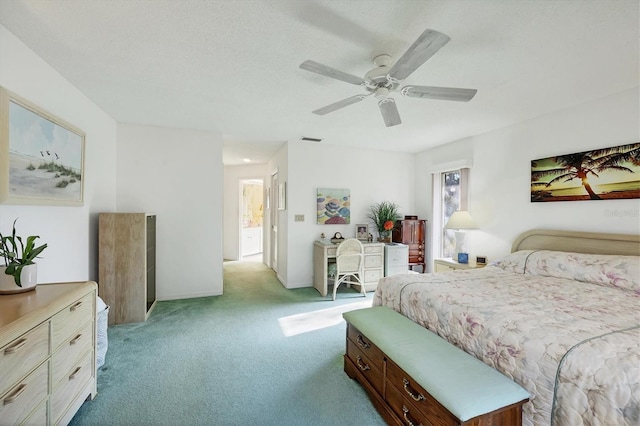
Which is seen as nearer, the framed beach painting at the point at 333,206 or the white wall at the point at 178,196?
the white wall at the point at 178,196

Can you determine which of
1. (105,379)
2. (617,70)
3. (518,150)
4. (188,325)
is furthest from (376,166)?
(105,379)

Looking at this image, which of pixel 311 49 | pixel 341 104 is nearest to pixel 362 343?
pixel 341 104

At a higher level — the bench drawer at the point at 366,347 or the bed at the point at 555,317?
the bed at the point at 555,317

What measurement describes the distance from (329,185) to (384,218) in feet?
3.69

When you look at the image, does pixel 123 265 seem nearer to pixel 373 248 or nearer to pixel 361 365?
pixel 361 365

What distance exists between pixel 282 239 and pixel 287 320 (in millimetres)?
1786

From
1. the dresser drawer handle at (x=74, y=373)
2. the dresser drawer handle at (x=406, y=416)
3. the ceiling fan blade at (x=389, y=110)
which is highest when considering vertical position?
the ceiling fan blade at (x=389, y=110)

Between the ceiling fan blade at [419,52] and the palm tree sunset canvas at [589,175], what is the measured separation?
2.46 meters

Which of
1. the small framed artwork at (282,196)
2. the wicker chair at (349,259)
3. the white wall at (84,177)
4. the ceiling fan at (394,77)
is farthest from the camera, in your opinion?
the small framed artwork at (282,196)

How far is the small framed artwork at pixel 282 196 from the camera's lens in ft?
14.6

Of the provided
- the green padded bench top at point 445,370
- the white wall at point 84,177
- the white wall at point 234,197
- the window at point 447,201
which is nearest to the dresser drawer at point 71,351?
the white wall at point 84,177

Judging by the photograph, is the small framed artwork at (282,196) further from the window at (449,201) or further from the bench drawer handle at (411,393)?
the bench drawer handle at (411,393)

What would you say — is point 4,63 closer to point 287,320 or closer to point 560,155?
point 287,320

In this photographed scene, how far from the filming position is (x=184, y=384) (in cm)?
197
